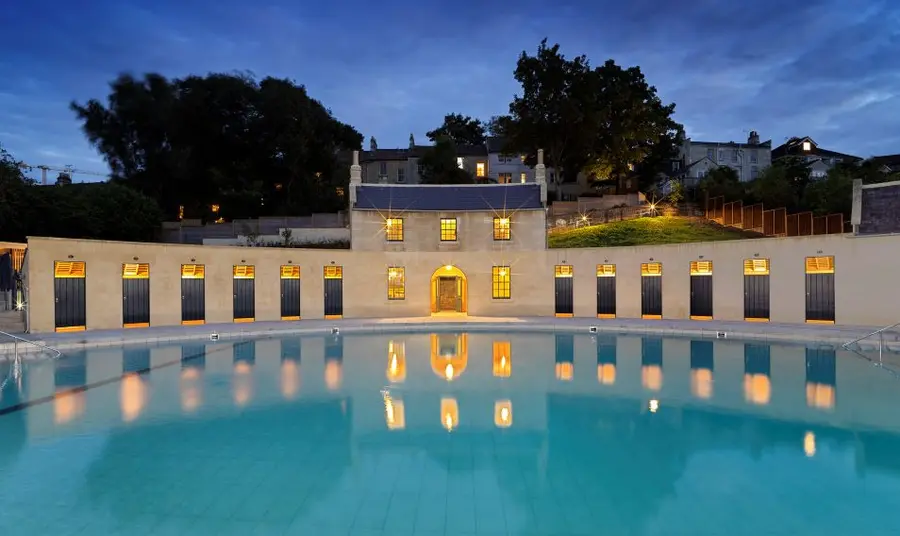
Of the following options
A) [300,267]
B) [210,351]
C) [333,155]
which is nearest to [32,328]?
[210,351]

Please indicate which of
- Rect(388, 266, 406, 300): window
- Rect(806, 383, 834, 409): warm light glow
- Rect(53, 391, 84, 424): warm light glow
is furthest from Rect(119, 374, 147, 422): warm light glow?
Rect(388, 266, 406, 300): window

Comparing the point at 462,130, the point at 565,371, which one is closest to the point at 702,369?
the point at 565,371

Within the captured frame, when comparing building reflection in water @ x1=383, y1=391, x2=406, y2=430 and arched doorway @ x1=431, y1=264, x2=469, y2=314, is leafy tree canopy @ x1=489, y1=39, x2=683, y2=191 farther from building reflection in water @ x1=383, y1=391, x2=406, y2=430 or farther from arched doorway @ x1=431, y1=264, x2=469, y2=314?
building reflection in water @ x1=383, y1=391, x2=406, y2=430

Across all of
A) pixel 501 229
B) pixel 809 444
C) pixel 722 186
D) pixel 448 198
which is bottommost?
pixel 809 444

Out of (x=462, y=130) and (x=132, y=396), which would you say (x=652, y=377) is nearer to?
(x=132, y=396)

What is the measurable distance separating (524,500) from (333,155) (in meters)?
38.4

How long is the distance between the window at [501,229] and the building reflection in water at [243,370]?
11867 millimetres

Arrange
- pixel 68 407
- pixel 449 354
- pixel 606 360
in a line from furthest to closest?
pixel 449 354, pixel 606 360, pixel 68 407

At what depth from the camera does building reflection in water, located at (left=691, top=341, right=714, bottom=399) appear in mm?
10417

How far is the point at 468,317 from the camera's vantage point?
23.1m

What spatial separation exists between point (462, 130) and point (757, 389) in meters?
52.2

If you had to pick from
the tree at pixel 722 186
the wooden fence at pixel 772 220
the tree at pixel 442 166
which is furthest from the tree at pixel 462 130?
the wooden fence at pixel 772 220

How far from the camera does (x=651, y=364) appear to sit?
1324cm

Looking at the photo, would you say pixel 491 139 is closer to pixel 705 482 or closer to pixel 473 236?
pixel 473 236
